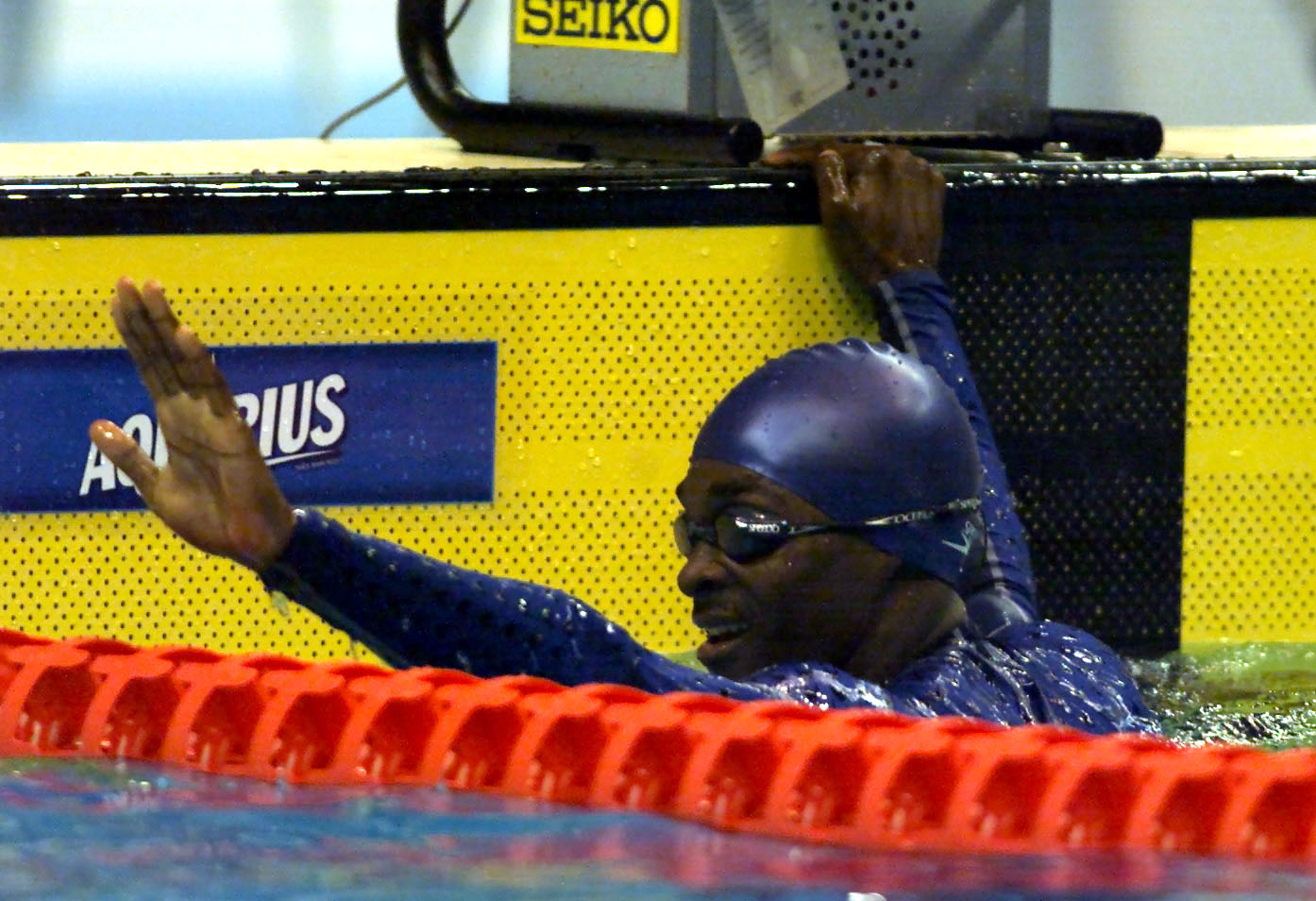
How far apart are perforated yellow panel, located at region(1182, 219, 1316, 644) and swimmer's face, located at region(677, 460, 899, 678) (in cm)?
106

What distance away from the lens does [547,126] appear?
327 centimetres

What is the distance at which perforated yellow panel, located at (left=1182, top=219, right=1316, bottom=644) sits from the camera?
3.07 meters

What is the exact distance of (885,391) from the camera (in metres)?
2.23

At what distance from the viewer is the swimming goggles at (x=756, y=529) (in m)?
2.17

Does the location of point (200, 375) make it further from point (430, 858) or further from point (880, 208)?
point (880, 208)

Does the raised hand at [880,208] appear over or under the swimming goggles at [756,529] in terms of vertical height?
over

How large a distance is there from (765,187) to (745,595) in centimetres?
89

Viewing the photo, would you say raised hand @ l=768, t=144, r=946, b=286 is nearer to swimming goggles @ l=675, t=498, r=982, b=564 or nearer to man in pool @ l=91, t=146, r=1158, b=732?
man in pool @ l=91, t=146, r=1158, b=732

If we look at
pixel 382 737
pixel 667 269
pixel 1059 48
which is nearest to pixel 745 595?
pixel 382 737

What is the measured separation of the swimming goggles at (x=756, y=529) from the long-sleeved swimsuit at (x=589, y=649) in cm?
13

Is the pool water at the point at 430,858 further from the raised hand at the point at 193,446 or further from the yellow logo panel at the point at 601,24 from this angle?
the yellow logo panel at the point at 601,24

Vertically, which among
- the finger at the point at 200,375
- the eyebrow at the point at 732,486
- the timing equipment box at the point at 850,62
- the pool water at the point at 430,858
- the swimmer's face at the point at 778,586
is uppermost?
the timing equipment box at the point at 850,62

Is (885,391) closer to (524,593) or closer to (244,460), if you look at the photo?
(524,593)

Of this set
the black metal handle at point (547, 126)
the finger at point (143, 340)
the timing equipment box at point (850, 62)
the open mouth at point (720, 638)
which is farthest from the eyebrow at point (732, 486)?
the timing equipment box at point (850, 62)
